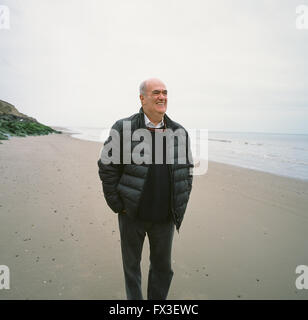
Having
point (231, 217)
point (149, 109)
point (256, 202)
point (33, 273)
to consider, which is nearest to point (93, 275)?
point (33, 273)

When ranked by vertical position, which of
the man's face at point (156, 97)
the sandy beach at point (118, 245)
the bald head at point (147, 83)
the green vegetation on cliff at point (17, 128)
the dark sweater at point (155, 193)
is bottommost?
the sandy beach at point (118, 245)

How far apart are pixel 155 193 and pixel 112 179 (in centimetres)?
46

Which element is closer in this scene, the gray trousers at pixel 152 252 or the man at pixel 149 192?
the man at pixel 149 192

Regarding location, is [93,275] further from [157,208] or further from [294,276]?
[294,276]

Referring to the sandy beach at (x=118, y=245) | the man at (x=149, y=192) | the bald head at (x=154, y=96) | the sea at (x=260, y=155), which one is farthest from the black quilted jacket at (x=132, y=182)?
the sea at (x=260, y=155)

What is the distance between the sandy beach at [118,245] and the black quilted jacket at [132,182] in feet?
4.02

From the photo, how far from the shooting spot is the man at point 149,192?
2021 millimetres

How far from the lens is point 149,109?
2049 millimetres

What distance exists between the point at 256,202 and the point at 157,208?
4868 millimetres

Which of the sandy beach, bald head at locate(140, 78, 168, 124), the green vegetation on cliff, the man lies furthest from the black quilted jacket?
the green vegetation on cliff

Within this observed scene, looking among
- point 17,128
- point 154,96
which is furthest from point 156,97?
point 17,128

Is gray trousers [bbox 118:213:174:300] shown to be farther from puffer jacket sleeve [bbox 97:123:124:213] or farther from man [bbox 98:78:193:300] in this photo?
puffer jacket sleeve [bbox 97:123:124:213]

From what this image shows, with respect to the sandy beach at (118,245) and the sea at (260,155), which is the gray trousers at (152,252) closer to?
the sandy beach at (118,245)

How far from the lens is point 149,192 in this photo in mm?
2064
